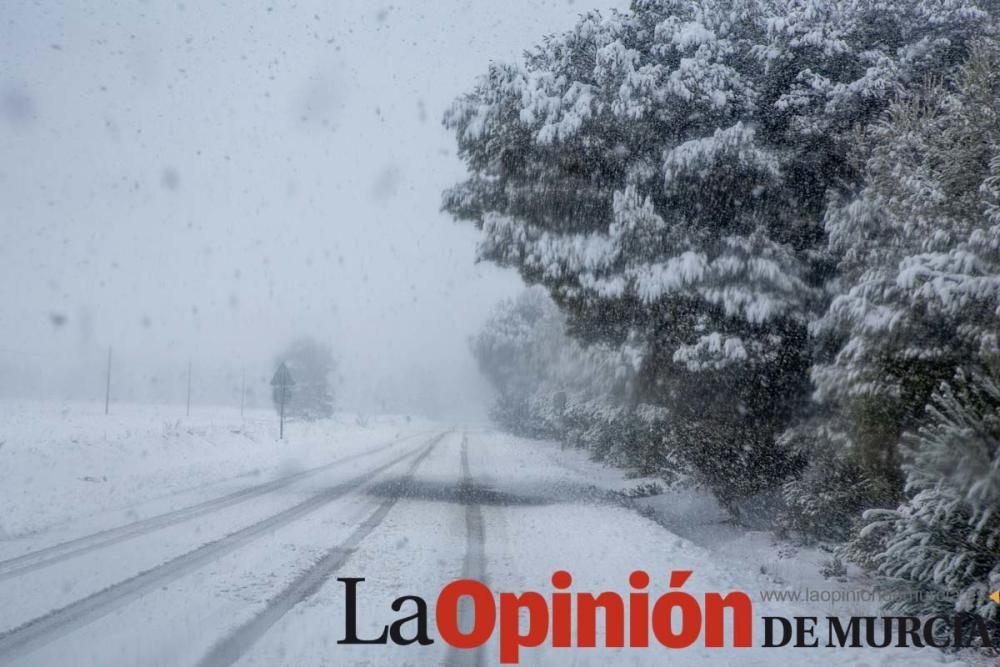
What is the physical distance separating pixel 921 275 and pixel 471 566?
17.4 ft

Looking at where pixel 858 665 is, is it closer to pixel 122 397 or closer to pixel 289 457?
pixel 289 457

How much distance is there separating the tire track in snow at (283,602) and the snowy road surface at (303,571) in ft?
0.07

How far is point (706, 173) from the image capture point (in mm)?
9812

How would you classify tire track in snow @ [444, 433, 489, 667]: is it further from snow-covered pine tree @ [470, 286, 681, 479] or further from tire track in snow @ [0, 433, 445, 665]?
snow-covered pine tree @ [470, 286, 681, 479]

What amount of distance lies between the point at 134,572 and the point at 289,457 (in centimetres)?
1651

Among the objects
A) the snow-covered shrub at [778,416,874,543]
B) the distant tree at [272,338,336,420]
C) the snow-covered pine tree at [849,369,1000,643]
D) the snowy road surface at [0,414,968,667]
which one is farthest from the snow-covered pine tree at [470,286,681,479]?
the distant tree at [272,338,336,420]

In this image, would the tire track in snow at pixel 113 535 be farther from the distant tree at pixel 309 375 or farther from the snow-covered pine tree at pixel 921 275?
the distant tree at pixel 309 375

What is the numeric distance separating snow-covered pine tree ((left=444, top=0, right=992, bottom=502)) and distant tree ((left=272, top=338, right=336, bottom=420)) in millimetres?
53687

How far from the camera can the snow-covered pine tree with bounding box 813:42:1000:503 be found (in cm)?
540

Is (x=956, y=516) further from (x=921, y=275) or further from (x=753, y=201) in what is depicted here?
(x=753, y=201)

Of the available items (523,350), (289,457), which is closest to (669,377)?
(289,457)

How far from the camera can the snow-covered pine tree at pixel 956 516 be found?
15.2 feet

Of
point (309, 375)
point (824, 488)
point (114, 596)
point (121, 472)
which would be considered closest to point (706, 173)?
point (824, 488)

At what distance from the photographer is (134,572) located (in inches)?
248
